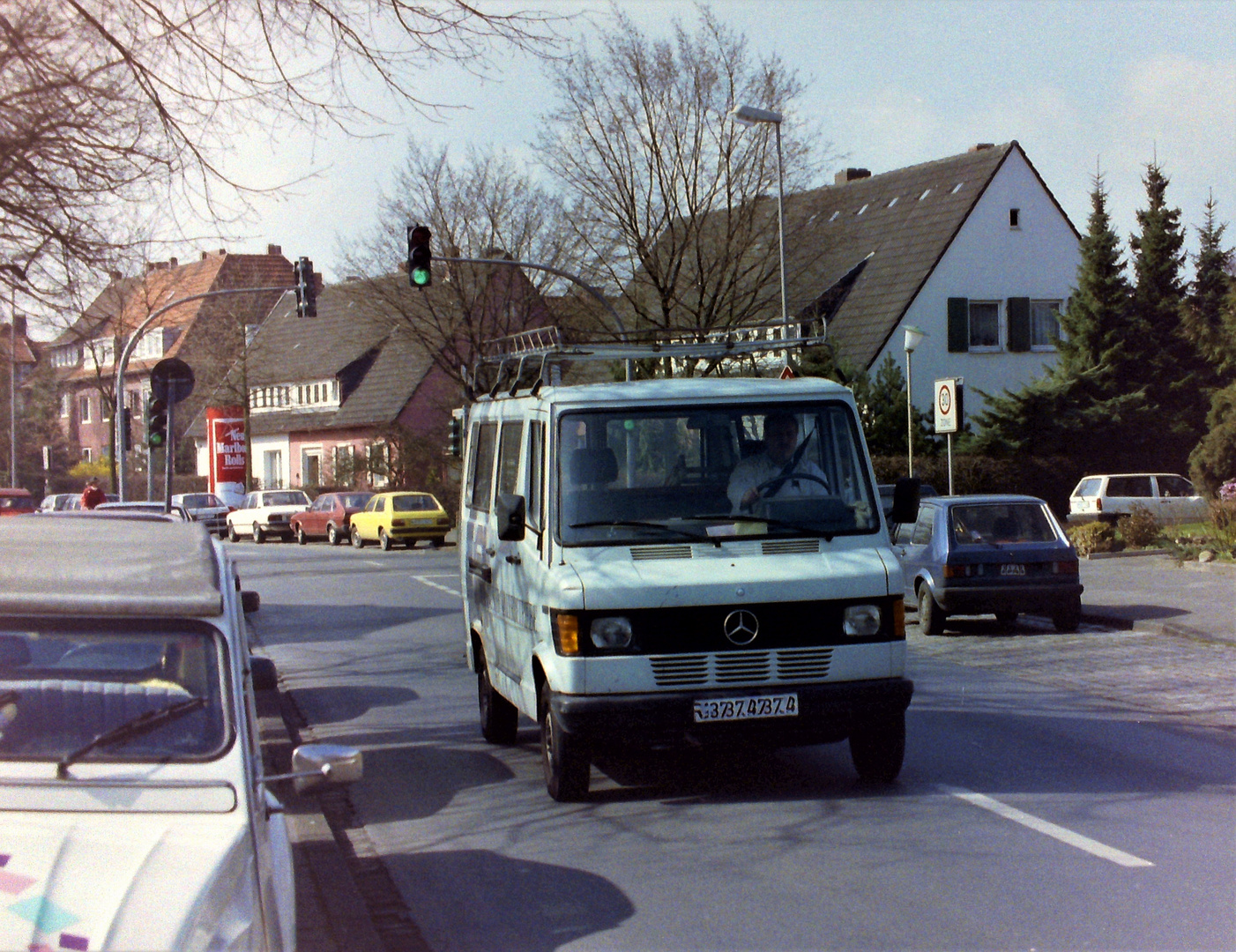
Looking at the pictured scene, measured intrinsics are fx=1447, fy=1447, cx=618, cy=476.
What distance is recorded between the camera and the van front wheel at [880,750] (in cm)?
772

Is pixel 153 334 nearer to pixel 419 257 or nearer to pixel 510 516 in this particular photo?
pixel 419 257

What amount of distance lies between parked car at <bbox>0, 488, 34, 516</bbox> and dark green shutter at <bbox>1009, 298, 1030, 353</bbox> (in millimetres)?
28685

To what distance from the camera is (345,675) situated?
13.7 meters

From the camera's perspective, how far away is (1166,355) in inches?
1679

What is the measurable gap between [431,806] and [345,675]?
6.05 m

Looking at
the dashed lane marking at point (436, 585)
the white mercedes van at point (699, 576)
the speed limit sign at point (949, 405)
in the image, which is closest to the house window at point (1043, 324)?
the speed limit sign at point (949, 405)

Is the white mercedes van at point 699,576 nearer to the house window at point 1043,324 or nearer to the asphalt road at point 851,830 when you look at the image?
the asphalt road at point 851,830

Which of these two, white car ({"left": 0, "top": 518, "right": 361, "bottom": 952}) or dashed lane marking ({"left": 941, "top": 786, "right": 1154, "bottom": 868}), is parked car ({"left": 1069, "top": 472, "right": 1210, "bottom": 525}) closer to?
dashed lane marking ({"left": 941, "top": 786, "right": 1154, "bottom": 868})

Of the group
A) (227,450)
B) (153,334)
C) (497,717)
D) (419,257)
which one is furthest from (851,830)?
(153,334)

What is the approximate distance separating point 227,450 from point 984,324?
26347mm

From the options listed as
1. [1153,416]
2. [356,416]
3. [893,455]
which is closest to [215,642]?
[893,455]

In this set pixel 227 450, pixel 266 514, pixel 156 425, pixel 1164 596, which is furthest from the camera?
pixel 227 450

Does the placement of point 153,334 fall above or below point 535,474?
above

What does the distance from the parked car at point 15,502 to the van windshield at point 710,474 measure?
26.1 m
